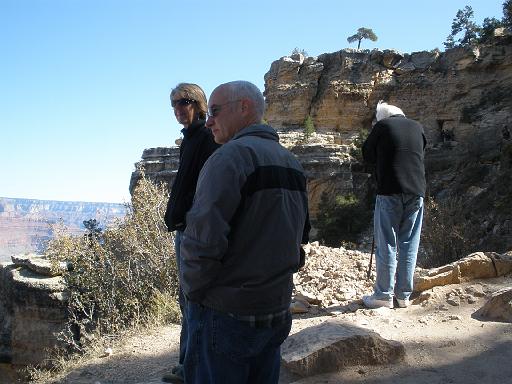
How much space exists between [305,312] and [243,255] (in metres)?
3.29

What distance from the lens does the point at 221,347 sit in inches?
67.2

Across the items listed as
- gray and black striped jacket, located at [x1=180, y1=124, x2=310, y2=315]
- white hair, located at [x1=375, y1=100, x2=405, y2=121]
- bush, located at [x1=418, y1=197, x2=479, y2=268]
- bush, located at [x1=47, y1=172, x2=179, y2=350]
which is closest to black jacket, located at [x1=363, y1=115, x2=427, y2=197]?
white hair, located at [x1=375, y1=100, x2=405, y2=121]

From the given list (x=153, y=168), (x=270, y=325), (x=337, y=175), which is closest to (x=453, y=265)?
(x=270, y=325)

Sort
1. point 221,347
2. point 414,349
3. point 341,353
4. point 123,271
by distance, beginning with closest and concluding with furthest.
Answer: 1. point 221,347
2. point 341,353
3. point 414,349
4. point 123,271

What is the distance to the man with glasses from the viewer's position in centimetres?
288

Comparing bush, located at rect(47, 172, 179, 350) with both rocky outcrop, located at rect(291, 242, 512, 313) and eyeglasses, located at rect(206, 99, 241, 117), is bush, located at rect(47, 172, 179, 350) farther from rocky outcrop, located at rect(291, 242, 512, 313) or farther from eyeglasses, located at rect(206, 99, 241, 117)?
eyeglasses, located at rect(206, 99, 241, 117)

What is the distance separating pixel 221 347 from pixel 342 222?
1654 centimetres

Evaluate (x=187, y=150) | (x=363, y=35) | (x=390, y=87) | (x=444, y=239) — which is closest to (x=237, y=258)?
(x=187, y=150)

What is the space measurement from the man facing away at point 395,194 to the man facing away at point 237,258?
2453 millimetres

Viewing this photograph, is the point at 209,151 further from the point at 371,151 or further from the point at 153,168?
the point at 153,168

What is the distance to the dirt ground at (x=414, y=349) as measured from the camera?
3.04 metres

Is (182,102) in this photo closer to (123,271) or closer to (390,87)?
(123,271)

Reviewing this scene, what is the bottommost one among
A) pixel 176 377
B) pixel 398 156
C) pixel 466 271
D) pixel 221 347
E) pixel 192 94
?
pixel 176 377

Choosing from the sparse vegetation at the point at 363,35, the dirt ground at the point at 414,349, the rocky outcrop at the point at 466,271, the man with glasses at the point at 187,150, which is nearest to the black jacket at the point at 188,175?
the man with glasses at the point at 187,150
